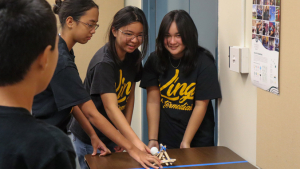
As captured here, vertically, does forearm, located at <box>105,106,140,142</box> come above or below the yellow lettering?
below

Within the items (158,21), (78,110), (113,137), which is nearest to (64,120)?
(78,110)

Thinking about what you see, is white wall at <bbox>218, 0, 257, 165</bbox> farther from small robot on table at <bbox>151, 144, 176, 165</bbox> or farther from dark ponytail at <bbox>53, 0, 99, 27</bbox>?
dark ponytail at <bbox>53, 0, 99, 27</bbox>

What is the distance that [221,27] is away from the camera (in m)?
1.83

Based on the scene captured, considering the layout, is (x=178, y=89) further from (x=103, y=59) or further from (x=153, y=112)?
(x=103, y=59)

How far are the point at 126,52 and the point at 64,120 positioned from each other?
23.4 inches

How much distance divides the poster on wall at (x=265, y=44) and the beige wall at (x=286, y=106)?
0.10 ft

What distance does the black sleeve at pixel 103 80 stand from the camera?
1.70 metres

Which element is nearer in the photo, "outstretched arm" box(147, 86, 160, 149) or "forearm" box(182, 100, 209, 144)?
"forearm" box(182, 100, 209, 144)

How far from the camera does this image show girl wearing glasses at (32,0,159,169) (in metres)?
1.41

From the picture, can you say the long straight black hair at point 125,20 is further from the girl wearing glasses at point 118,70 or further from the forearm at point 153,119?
the forearm at point 153,119

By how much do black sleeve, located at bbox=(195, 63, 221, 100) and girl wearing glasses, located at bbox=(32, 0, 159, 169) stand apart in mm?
502

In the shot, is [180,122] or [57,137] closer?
[57,137]

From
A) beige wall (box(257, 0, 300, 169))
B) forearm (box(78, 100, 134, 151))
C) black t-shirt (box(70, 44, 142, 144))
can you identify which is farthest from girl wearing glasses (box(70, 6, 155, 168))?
beige wall (box(257, 0, 300, 169))

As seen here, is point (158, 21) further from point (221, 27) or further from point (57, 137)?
point (57, 137)
